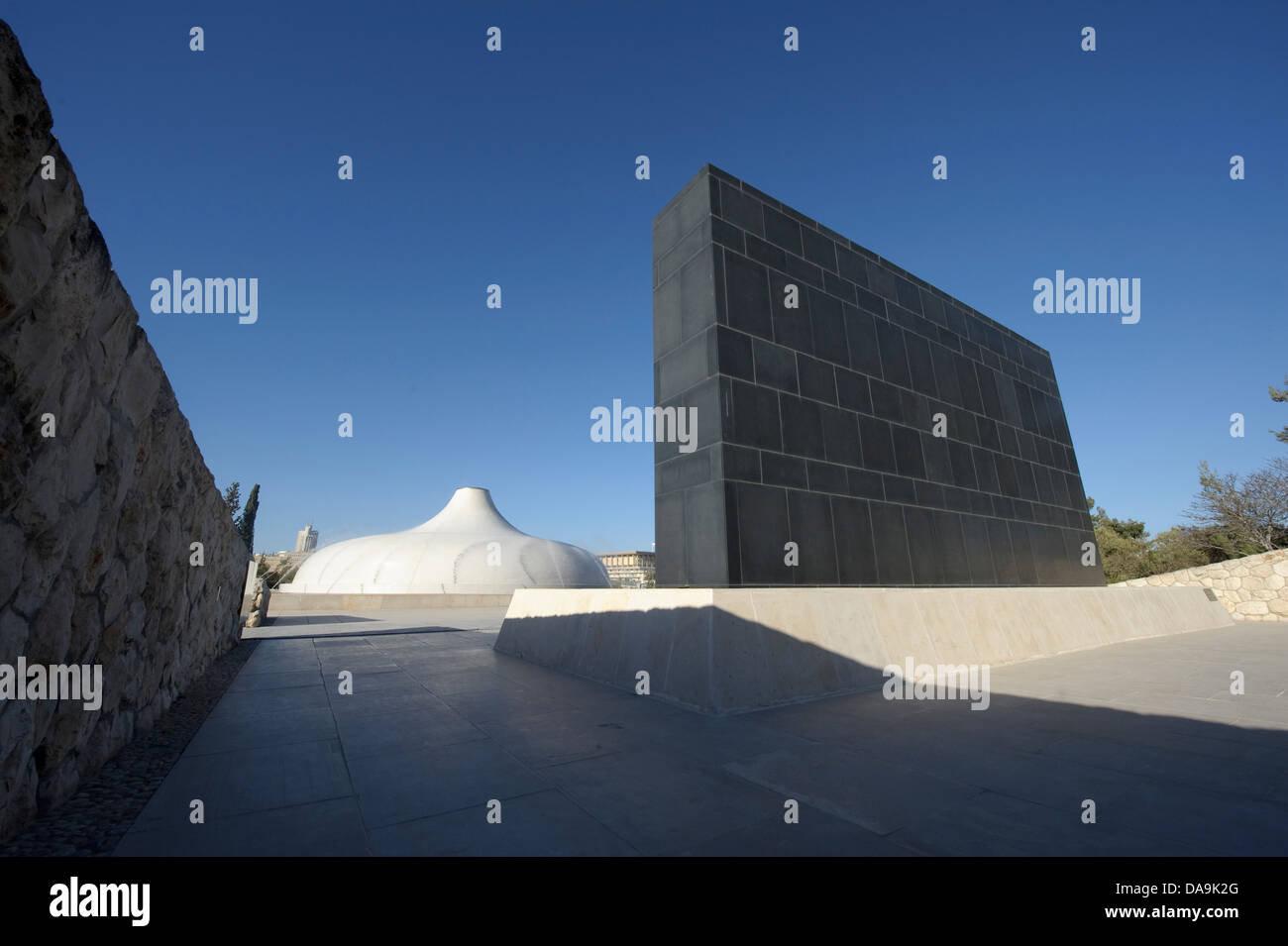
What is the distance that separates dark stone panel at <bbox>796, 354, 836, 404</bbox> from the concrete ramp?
3008 millimetres

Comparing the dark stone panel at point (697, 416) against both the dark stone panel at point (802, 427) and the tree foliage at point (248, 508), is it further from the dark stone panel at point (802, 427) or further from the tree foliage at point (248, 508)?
the tree foliage at point (248, 508)

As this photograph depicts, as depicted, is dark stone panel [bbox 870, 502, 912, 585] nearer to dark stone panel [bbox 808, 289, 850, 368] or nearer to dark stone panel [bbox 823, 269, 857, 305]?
dark stone panel [bbox 808, 289, 850, 368]

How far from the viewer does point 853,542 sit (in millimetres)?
7918

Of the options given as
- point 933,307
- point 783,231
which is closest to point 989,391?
point 933,307

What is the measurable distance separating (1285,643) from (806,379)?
36.1ft

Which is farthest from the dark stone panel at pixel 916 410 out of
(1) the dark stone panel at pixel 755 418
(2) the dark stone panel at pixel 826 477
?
(1) the dark stone panel at pixel 755 418

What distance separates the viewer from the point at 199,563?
7.20 metres

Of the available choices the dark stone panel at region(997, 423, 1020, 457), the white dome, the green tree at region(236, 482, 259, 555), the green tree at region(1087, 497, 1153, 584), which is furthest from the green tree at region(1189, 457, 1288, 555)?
the green tree at region(236, 482, 259, 555)

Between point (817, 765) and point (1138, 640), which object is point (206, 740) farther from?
point (1138, 640)

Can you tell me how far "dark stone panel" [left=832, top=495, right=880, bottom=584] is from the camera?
7.71 meters

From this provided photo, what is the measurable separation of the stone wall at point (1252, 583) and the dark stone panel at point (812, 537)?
14.9m

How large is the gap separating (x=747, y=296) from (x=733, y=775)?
6.36 meters
